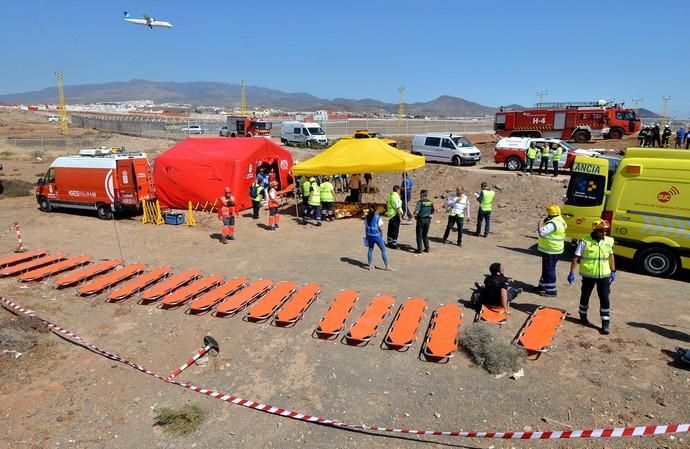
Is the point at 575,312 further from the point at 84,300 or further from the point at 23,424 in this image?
the point at 84,300

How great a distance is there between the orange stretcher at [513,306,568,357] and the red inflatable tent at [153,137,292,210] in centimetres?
1260

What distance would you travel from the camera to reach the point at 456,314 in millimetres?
8250

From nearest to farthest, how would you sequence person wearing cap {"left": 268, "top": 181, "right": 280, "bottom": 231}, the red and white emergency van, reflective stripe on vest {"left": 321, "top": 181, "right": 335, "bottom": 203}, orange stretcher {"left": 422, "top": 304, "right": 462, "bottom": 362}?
orange stretcher {"left": 422, "top": 304, "right": 462, "bottom": 362}, person wearing cap {"left": 268, "top": 181, "right": 280, "bottom": 231}, reflective stripe on vest {"left": 321, "top": 181, "right": 335, "bottom": 203}, the red and white emergency van

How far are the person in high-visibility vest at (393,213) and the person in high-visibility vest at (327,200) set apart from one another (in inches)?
154

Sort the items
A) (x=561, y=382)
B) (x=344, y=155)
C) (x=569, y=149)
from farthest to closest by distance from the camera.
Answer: (x=569, y=149)
(x=344, y=155)
(x=561, y=382)

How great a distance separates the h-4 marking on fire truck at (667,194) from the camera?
32.2ft

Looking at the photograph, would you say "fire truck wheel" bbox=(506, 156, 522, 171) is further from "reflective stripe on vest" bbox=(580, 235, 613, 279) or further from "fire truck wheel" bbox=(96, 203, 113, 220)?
"fire truck wheel" bbox=(96, 203, 113, 220)

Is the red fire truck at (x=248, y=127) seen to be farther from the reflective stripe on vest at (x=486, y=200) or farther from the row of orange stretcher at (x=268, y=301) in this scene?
the row of orange stretcher at (x=268, y=301)

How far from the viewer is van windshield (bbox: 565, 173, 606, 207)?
10.9 m

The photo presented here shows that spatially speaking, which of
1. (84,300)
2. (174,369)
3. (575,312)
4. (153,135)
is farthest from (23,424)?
(153,135)

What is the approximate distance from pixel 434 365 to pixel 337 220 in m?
10.8

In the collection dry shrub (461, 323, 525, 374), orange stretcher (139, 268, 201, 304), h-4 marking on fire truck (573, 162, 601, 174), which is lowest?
orange stretcher (139, 268, 201, 304)

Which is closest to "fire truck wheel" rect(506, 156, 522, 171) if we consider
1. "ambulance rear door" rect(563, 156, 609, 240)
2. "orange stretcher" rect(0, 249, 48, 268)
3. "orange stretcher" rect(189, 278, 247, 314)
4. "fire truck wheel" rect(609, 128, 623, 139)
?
"ambulance rear door" rect(563, 156, 609, 240)

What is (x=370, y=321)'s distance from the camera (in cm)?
805
